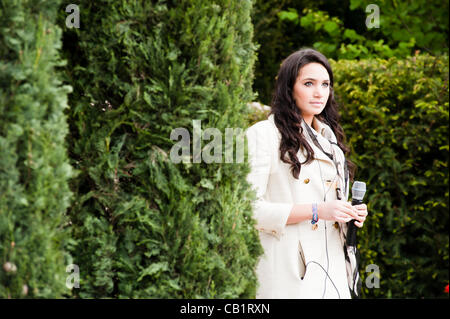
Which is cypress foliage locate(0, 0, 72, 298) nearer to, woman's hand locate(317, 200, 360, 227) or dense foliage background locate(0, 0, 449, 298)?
dense foliage background locate(0, 0, 449, 298)

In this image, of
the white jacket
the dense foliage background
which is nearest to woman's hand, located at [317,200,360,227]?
the white jacket

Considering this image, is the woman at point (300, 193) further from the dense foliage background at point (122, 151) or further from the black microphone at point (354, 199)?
the dense foliage background at point (122, 151)

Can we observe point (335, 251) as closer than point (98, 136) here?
No

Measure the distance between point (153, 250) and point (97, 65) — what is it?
0.82 meters

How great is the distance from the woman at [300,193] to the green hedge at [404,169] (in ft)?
6.83

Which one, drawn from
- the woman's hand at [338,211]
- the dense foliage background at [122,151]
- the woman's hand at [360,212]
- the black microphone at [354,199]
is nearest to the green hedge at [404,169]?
the black microphone at [354,199]

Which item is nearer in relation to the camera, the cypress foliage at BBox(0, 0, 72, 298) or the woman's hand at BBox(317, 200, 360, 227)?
the cypress foliage at BBox(0, 0, 72, 298)

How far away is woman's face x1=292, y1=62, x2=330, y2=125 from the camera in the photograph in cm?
323

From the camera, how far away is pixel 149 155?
2305 millimetres

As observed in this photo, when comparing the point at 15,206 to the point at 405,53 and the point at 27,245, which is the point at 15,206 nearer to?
the point at 27,245

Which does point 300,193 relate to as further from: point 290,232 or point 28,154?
point 28,154

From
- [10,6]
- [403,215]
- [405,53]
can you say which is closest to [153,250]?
[10,6]
